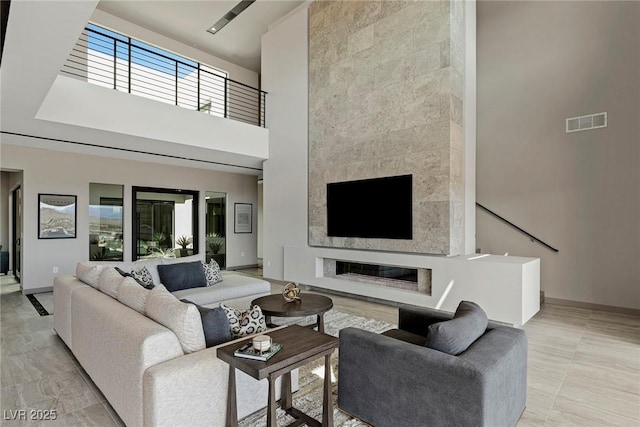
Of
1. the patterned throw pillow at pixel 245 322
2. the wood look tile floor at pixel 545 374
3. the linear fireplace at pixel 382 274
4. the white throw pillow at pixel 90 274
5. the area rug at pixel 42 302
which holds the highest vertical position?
the white throw pillow at pixel 90 274

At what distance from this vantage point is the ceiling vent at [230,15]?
6.31 meters

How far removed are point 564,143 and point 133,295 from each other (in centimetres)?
618

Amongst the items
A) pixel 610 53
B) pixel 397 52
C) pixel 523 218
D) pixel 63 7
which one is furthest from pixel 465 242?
pixel 63 7

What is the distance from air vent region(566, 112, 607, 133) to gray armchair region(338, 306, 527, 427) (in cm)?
449

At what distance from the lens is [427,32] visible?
5008mm

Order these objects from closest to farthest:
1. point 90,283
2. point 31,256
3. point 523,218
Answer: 1. point 90,283
2. point 523,218
3. point 31,256

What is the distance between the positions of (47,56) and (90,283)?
6.77 ft

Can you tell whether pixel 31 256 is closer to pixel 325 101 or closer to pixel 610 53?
pixel 325 101

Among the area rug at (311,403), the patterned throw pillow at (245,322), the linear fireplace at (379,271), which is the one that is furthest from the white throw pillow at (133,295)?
the linear fireplace at (379,271)

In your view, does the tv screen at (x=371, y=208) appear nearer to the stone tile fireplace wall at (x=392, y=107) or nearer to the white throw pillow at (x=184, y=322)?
the stone tile fireplace wall at (x=392, y=107)

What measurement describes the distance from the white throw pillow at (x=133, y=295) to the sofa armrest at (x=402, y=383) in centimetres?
142

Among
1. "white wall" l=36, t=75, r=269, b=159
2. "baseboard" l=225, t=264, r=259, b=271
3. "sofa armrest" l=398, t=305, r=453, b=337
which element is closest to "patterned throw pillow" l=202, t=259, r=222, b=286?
"white wall" l=36, t=75, r=269, b=159

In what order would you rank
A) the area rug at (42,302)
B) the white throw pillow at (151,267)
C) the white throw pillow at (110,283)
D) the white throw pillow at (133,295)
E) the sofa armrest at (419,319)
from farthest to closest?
the area rug at (42,302) → the white throw pillow at (151,267) → the white throw pillow at (110,283) → the sofa armrest at (419,319) → the white throw pillow at (133,295)

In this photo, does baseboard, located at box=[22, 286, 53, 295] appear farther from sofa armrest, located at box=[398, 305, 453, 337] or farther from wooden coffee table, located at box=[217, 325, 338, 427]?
sofa armrest, located at box=[398, 305, 453, 337]
